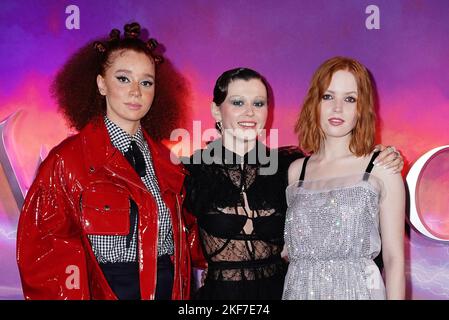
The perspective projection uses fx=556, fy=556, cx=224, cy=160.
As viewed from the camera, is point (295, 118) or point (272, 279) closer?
point (272, 279)

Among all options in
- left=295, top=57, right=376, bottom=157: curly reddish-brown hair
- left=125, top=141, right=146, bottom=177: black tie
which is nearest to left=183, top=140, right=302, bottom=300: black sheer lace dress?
left=125, top=141, right=146, bottom=177: black tie

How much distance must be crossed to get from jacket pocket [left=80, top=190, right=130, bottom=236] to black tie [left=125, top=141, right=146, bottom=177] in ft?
0.76

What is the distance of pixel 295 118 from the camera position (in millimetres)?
3682

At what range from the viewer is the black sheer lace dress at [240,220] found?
2734mm

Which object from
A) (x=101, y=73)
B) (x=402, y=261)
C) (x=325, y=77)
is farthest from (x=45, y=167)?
(x=402, y=261)

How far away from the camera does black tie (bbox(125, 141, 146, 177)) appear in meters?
2.78

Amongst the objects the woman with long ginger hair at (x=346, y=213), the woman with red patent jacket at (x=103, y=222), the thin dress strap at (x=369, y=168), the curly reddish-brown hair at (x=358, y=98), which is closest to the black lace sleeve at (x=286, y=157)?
the woman with long ginger hair at (x=346, y=213)

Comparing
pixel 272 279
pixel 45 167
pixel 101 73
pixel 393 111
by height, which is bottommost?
pixel 272 279

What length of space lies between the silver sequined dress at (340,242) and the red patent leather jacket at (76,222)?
71 centimetres

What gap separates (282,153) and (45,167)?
1.26 metres

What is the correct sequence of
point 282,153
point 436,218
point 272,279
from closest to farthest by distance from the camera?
Answer: point 272,279
point 282,153
point 436,218

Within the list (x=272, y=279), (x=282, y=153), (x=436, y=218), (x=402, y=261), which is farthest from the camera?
(x=436, y=218)

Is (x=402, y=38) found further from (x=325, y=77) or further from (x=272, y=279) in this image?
(x=272, y=279)

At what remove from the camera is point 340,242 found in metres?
2.55
